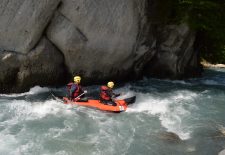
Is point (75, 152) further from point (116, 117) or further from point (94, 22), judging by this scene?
point (94, 22)

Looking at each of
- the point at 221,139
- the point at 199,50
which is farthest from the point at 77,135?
the point at 199,50

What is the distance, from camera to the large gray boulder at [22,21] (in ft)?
46.5

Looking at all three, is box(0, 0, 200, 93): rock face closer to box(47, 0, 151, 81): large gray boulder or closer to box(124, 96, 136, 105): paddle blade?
box(47, 0, 151, 81): large gray boulder

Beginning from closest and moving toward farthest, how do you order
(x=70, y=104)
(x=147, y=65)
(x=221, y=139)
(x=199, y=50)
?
(x=221, y=139)
(x=70, y=104)
(x=147, y=65)
(x=199, y=50)

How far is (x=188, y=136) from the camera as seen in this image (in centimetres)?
1165

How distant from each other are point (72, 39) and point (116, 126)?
4763mm

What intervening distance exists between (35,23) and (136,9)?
4680 mm

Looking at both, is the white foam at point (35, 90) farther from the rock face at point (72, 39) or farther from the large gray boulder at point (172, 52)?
the large gray boulder at point (172, 52)

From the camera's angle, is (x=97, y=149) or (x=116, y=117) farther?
(x=116, y=117)

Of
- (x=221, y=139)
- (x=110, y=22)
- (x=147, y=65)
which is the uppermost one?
(x=110, y=22)

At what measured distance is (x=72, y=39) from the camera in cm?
1534

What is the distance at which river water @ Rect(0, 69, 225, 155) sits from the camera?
1059 cm

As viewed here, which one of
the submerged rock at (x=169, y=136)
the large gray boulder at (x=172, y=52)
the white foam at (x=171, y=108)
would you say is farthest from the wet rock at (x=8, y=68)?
the large gray boulder at (x=172, y=52)

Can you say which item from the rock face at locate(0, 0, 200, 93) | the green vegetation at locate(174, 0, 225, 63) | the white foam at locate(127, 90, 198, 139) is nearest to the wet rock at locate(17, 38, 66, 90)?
the rock face at locate(0, 0, 200, 93)
